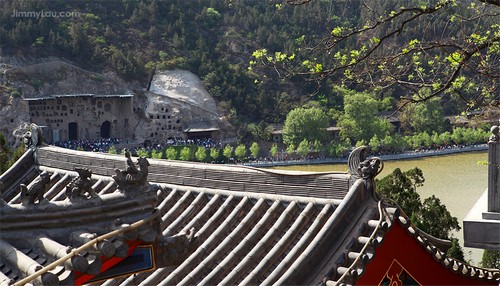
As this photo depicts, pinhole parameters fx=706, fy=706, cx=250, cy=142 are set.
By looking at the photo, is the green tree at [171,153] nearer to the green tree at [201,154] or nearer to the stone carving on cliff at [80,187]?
the green tree at [201,154]

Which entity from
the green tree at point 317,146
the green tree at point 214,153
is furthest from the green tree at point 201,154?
the green tree at point 317,146

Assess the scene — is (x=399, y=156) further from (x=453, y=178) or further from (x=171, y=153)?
(x=171, y=153)

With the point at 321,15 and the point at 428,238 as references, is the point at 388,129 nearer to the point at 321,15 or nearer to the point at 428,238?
the point at 321,15

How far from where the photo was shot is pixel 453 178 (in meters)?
48.5

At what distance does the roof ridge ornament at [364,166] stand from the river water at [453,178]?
65.4 feet

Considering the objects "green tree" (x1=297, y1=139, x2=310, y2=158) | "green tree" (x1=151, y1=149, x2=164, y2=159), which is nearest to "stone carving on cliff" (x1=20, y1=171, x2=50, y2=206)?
"green tree" (x1=151, y1=149, x2=164, y2=159)

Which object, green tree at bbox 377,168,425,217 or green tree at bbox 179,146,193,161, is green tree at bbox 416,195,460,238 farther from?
green tree at bbox 179,146,193,161

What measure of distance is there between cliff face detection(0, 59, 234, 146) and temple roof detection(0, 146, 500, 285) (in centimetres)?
5181

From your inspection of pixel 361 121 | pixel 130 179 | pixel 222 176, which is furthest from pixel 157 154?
pixel 130 179

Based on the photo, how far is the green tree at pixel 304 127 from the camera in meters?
62.3

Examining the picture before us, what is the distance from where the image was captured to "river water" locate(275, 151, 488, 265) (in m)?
36.8

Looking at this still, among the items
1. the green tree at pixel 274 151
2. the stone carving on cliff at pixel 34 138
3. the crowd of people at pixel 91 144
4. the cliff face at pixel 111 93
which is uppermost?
the stone carving on cliff at pixel 34 138

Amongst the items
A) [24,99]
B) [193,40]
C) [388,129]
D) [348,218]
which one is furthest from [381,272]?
[193,40]

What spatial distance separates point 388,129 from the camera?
66.1m
